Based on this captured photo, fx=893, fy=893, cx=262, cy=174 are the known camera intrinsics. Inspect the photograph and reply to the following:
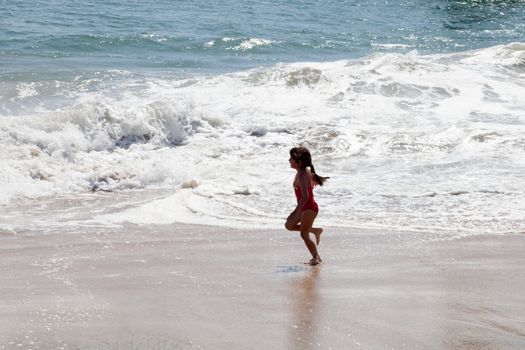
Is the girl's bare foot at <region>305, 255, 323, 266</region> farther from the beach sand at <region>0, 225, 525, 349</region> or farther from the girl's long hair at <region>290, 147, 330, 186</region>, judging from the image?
the girl's long hair at <region>290, 147, 330, 186</region>

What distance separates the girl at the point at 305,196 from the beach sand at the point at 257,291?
0.21 m

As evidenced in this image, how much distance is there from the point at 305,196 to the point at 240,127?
26.0ft

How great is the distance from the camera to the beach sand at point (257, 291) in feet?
16.7

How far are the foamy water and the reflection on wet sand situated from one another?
8.96ft

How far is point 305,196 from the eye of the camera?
24.3ft

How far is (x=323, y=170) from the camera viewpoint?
41.4 ft

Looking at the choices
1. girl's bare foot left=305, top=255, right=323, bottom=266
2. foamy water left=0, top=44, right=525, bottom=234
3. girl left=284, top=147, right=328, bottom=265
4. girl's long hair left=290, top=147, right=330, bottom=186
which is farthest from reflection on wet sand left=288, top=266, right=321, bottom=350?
foamy water left=0, top=44, right=525, bottom=234

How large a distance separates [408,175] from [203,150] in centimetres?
336

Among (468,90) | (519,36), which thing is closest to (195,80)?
(468,90)

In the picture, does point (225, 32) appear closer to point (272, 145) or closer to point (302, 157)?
point (272, 145)

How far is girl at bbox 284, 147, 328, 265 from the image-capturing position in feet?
23.9

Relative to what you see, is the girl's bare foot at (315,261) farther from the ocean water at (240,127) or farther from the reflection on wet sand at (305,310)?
the ocean water at (240,127)

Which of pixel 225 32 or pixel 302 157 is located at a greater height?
pixel 302 157

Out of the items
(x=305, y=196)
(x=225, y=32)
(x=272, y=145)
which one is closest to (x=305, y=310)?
(x=305, y=196)
